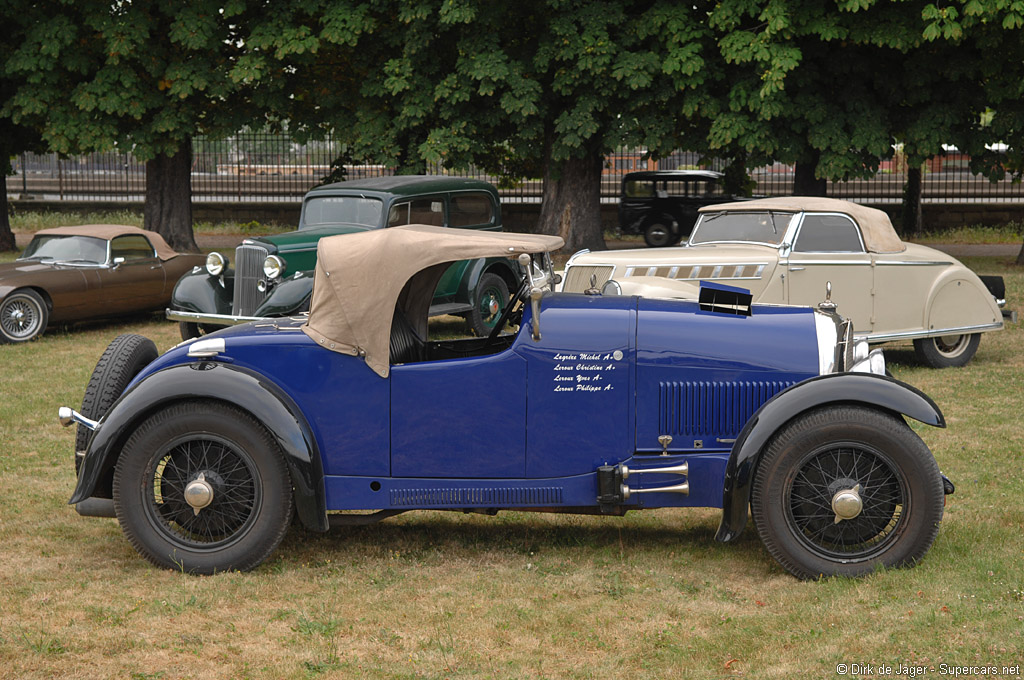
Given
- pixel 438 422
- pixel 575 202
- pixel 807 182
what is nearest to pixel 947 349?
pixel 438 422

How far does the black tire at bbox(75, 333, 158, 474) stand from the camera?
5.98 metres

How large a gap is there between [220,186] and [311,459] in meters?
28.6

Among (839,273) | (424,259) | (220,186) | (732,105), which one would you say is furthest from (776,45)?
(220,186)

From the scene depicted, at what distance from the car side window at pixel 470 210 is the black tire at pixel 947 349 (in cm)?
604

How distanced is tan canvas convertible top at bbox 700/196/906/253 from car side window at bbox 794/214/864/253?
8cm

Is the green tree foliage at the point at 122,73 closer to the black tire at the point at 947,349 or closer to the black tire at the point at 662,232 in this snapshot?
the black tire at the point at 662,232

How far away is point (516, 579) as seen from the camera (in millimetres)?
5520

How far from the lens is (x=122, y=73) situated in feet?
69.6

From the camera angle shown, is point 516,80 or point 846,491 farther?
point 516,80

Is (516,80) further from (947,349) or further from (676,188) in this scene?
(947,349)

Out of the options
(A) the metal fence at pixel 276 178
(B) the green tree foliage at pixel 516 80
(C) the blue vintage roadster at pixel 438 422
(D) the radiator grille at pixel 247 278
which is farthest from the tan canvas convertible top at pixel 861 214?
(A) the metal fence at pixel 276 178

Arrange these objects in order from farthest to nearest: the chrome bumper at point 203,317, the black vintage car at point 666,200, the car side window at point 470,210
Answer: the black vintage car at point 666,200 < the car side window at point 470,210 < the chrome bumper at point 203,317

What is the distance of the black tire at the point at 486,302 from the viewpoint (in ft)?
43.8

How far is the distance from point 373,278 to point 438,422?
2.76ft
